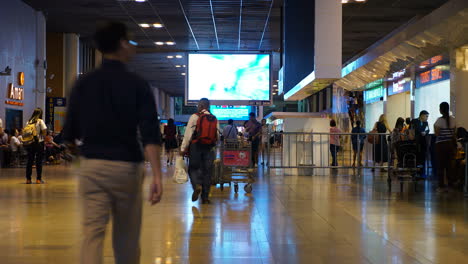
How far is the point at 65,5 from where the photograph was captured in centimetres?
1802

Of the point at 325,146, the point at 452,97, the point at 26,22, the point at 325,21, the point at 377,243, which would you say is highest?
the point at 26,22

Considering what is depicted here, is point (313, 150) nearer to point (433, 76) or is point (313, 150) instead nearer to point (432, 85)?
point (433, 76)

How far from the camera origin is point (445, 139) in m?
10.6

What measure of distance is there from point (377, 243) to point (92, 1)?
1370 cm

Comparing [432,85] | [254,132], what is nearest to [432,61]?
[432,85]

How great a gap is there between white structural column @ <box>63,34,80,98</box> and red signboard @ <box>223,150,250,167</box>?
13.2 m

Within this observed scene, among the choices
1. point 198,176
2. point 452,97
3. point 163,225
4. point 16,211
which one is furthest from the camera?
point 452,97

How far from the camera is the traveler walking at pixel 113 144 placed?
304 centimetres

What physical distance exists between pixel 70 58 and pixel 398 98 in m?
14.0

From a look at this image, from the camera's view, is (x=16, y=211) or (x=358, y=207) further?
(x=358, y=207)

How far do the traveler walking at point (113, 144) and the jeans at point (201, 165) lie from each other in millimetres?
5594

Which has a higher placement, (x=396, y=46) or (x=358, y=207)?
(x=396, y=46)

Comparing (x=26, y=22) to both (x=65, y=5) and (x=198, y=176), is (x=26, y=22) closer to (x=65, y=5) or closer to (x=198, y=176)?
(x=65, y=5)

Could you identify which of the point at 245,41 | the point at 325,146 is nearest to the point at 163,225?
the point at 325,146
